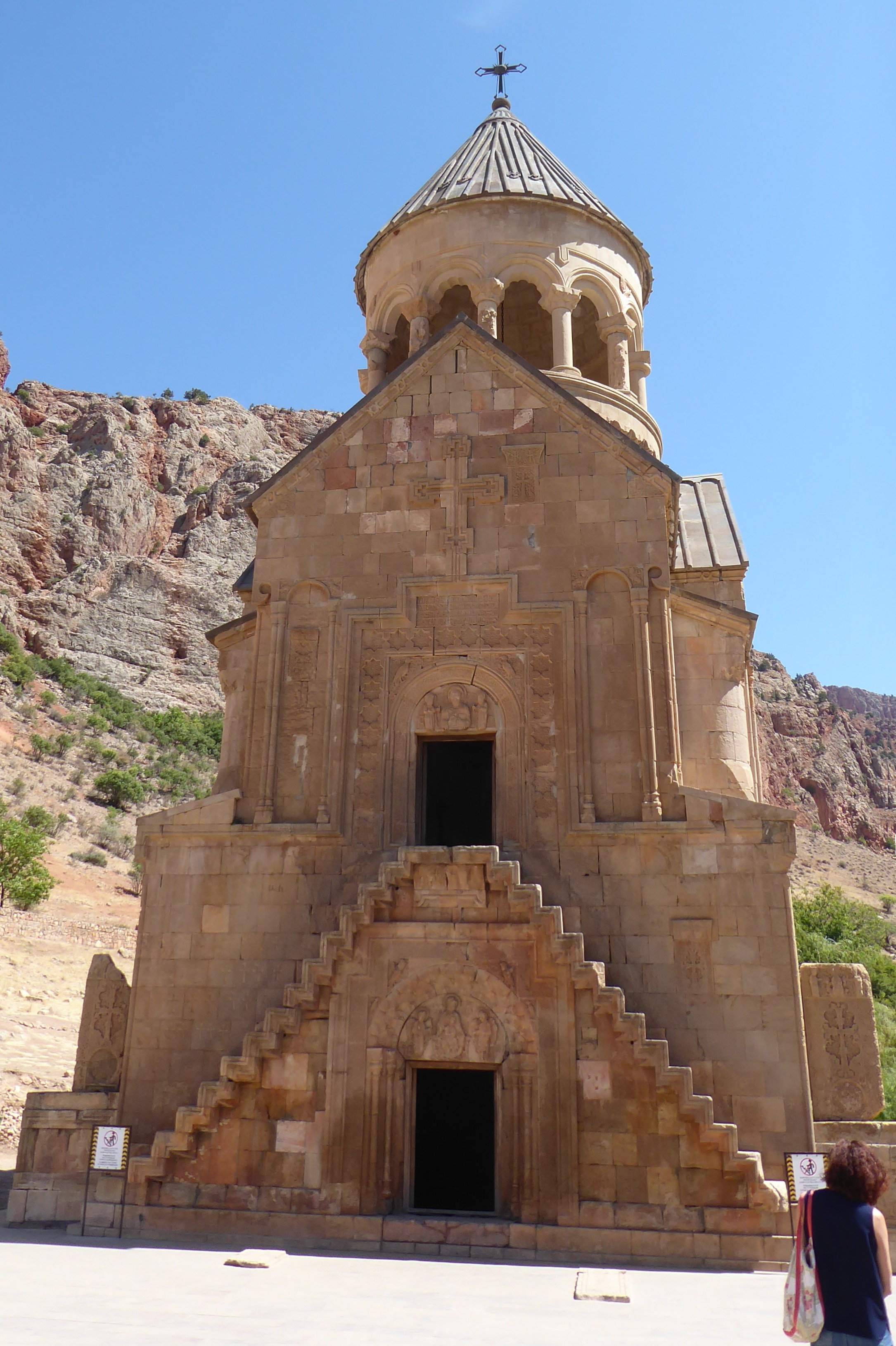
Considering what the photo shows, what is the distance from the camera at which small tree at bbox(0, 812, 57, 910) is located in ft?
113

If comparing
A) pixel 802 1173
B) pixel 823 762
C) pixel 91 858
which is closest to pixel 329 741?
pixel 802 1173

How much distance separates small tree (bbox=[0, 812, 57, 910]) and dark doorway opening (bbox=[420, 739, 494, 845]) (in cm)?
Result: 2327

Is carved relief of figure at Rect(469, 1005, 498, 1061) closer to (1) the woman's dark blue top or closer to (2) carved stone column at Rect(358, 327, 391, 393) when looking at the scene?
(1) the woman's dark blue top

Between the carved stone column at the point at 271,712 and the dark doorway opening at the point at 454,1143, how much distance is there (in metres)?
3.99

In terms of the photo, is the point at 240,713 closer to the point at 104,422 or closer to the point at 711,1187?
the point at 711,1187

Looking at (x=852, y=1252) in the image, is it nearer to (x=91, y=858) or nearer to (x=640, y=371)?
(x=640, y=371)

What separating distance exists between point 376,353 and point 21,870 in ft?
84.6

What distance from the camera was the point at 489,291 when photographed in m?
16.5

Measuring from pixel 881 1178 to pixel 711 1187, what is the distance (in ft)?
18.2

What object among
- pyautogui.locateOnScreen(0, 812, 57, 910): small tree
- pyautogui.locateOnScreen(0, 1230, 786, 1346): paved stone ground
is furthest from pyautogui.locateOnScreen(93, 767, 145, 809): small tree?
pyautogui.locateOnScreen(0, 1230, 786, 1346): paved stone ground

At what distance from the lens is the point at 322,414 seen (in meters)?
97.6

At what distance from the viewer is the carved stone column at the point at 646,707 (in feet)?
37.1

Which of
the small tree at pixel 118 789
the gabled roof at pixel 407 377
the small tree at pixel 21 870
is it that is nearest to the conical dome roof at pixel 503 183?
the gabled roof at pixel 407 377

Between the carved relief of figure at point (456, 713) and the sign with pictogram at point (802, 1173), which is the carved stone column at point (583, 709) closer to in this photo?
the carved relief of figure at point (456, 713)
